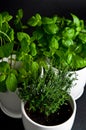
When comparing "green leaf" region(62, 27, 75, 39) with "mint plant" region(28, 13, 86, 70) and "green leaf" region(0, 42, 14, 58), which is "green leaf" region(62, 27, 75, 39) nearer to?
"mint plant" region(28, 13, 86, 70)

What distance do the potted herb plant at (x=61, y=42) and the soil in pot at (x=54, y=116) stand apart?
0.09 metres

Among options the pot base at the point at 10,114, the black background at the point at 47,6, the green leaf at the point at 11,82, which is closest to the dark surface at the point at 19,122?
the pot base at the point at 10,114

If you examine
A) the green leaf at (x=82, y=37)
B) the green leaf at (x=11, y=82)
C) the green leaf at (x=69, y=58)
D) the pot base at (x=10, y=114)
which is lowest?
the pot base at (x=10, y=114)

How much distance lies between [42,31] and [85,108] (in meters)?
0.24

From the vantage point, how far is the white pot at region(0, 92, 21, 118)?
2.33ft

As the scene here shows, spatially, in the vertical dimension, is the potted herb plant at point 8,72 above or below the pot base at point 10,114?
above

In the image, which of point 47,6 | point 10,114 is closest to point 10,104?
point 10,114

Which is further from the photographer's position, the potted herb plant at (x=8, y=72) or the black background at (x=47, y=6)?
the black background at (x=47, y=6)

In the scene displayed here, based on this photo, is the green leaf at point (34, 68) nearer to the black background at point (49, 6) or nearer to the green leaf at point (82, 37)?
the green leaf at point (82, 37)

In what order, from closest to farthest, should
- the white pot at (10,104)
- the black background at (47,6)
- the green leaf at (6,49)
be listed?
the green leaf at (6,49) → the white pot at (10,104) → the black background at (47,6)

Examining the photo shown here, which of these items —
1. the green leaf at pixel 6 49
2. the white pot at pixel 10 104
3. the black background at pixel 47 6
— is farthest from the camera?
the black background at pixel 47 6

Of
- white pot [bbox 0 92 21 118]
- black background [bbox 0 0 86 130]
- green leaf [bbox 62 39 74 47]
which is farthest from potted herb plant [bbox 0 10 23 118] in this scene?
black background [bbox 0 0 86 130]

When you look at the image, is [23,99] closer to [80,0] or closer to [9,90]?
[9,90]

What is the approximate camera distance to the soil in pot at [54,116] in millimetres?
655
